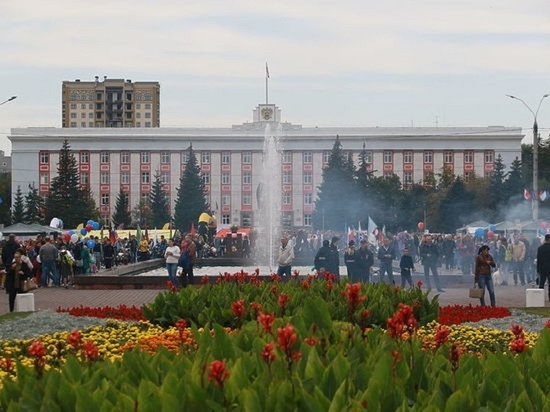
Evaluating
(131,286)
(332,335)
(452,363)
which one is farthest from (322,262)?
(452,363)

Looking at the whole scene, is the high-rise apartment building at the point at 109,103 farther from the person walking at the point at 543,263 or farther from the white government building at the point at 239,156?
the person walking at the point at 543,263

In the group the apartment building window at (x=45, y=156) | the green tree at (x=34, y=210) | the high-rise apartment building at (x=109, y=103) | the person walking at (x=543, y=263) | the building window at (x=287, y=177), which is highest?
the high-rise apartment building at (x=109, y=103)

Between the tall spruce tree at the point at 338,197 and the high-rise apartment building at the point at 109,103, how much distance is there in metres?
96.2

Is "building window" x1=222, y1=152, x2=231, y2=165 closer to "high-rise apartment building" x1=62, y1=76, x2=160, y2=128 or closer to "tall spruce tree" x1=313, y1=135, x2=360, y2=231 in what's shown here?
"tall spruce tree" x1=313, y1=135, x2=360, y2=231

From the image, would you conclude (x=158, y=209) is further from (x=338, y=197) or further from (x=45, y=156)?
(x=45, y=156)

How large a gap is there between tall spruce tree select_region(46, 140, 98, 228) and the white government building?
3178 cm

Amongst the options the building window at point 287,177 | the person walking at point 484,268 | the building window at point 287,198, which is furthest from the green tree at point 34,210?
the person walking at point 484,268

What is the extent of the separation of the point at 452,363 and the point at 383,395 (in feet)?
2.54

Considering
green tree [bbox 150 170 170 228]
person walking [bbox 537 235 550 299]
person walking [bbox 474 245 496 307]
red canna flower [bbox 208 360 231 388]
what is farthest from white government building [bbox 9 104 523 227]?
red canna flower [bbox 208 360 231 388]

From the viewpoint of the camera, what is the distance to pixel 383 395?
15.9 feet

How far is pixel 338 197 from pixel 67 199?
20225mm

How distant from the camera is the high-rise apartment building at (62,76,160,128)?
18562cm

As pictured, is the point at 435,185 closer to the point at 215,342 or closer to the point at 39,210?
the point at 39,210

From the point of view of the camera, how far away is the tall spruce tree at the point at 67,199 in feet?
281
